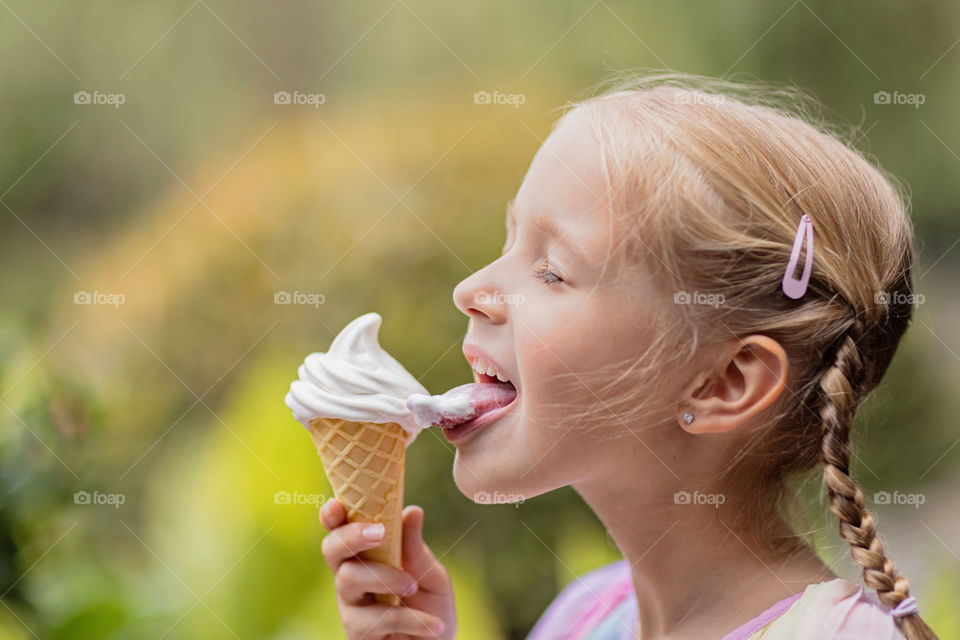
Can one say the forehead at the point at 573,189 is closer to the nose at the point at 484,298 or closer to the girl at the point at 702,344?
the girl at the point at 702,344

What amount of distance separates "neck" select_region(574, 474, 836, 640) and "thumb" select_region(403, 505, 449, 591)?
362mm

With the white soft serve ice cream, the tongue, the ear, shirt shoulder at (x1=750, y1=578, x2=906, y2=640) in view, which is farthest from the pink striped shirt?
the white soft serve ice cream

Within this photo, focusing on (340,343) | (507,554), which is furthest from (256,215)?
(340,343)

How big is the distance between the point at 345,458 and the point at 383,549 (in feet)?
0.60

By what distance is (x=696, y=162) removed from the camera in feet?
Answer: 3.89

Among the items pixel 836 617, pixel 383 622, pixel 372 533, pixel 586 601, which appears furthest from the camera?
pixel 586 601

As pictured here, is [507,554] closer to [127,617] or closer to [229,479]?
[229,479]

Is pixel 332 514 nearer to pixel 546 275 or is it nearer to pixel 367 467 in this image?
pixel 367 467

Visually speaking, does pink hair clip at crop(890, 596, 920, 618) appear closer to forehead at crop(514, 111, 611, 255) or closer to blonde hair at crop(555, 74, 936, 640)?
blonde hair at crop(555, 74, 936, 640)

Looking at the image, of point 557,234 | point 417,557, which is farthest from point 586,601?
point 557,234

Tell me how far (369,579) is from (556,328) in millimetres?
556

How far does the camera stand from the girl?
117 cm

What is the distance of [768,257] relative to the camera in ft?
3.84

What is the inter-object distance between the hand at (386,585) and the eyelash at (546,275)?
0.48m
